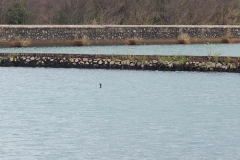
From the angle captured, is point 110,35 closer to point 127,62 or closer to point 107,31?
point 107,31

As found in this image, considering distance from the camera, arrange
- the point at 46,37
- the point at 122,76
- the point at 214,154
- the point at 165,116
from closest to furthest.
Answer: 1. the point at 214,154
2. the point at 165,116
3. the point at 122,76
4. the point at 46,37

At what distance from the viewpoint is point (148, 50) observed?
5312 cm

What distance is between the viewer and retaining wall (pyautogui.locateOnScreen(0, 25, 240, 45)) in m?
54.3

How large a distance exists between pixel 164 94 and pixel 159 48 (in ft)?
74.4

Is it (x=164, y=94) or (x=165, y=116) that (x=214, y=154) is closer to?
(x=165, y=116)

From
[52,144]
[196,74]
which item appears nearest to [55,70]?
[196,74]

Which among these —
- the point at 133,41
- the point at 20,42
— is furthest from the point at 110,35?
the point at 20,42

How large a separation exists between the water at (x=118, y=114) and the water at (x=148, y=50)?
10.5 meters

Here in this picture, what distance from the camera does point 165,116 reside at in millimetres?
27422

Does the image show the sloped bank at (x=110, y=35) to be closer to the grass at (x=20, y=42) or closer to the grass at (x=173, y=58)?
the grass at (x=20, y=42)

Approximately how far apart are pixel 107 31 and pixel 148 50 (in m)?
5.76

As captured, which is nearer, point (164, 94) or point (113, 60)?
point (164, 94)

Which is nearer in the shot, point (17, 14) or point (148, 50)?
point (148, 50)

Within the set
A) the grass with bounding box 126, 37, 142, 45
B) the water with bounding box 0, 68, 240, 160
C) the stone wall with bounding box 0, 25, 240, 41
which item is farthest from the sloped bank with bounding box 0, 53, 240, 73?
the grass with bounding box 126, 37, 142, 45
